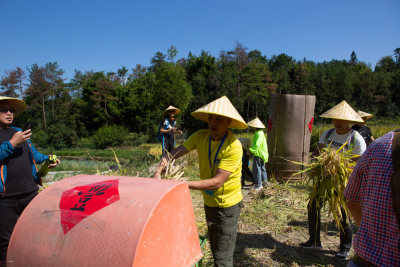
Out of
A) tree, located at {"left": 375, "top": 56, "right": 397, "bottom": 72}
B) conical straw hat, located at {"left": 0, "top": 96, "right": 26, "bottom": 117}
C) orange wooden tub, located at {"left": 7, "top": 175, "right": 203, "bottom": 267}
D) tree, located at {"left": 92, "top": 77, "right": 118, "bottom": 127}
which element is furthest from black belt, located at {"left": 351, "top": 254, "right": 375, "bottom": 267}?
tree, located at {"left": 375, "top": 56, "right": 397, "bottom": 72}

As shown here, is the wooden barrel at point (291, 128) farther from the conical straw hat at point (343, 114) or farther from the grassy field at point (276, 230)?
the conical straw hat at point (343, 114)

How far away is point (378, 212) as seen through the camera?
4.37ft

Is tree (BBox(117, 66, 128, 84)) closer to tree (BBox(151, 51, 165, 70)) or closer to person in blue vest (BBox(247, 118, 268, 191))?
tree (BBox(151, 51, 165, 70))

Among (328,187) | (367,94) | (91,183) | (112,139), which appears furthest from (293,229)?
(367,94)

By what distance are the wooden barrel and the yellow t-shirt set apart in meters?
4.37

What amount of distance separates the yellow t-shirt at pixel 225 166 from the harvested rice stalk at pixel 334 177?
1.08 m

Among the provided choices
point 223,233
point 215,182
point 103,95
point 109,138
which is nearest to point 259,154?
point 223,233

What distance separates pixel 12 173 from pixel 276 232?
12.4 ft

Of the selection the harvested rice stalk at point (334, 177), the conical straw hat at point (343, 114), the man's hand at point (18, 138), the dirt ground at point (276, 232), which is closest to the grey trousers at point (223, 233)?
the dirt ground at point (276, 232)

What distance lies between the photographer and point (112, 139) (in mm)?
33031

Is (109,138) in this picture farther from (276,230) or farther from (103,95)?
(276,230)

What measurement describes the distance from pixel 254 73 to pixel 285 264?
4175cm

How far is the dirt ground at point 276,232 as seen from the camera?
135 inches

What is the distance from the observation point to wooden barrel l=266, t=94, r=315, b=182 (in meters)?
6.47
